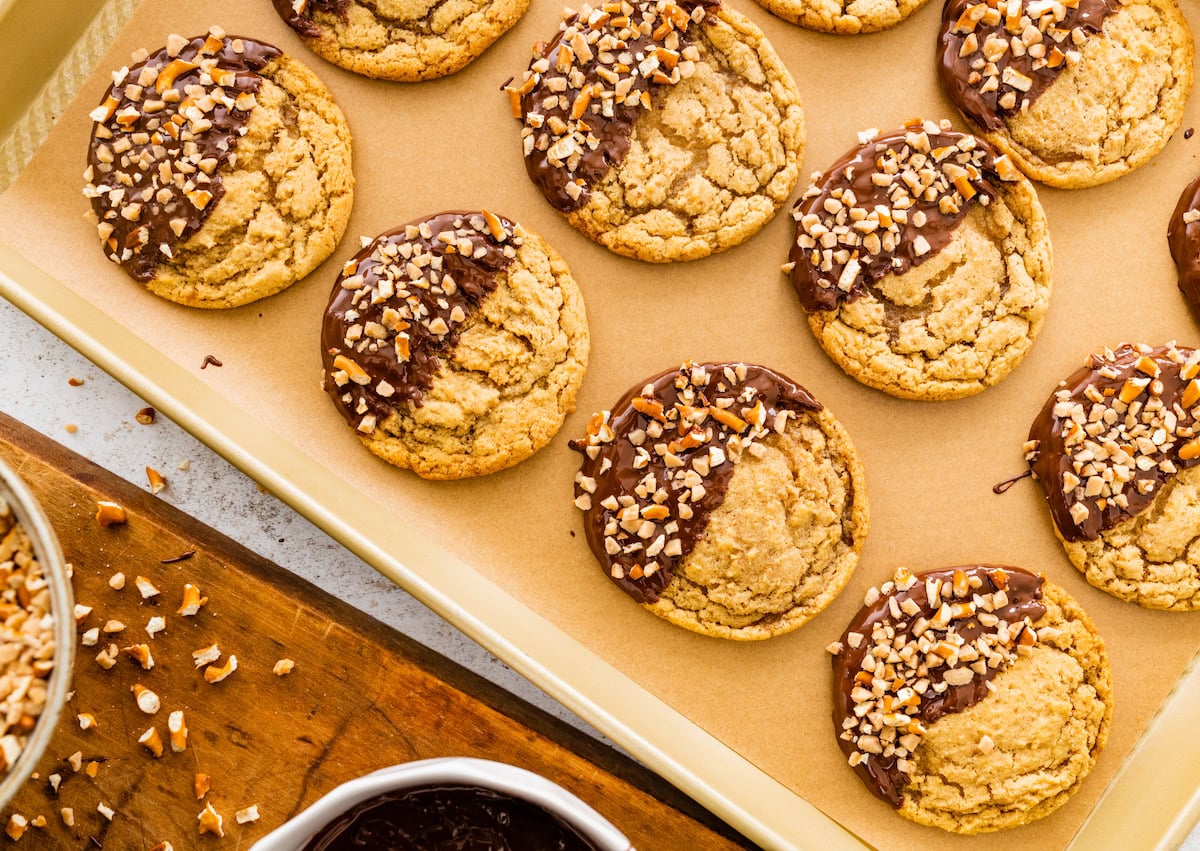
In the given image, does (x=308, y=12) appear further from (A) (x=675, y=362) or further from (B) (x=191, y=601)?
(B) (x=191, y=601)

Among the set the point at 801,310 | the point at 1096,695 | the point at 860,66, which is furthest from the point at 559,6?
the point at 1096,695

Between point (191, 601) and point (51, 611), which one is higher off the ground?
point (51, 611)

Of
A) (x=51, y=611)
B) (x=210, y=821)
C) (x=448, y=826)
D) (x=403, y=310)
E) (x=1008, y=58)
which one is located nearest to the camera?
(x=51, y=611)

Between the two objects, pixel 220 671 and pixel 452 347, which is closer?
pixel 220 671

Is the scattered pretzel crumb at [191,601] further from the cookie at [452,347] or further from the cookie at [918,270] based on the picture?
the cookie at [918,270]

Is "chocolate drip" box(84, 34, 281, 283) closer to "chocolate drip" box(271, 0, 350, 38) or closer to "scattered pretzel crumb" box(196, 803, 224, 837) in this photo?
"chocolate drip" box(271, 0, 350, 38)

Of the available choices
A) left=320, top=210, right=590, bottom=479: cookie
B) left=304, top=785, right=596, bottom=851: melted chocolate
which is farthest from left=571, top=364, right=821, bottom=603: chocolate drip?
left=304, top=785, right=596, bottom=851: melted chocolate

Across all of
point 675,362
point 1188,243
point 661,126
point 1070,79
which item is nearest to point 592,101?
point 661,126
